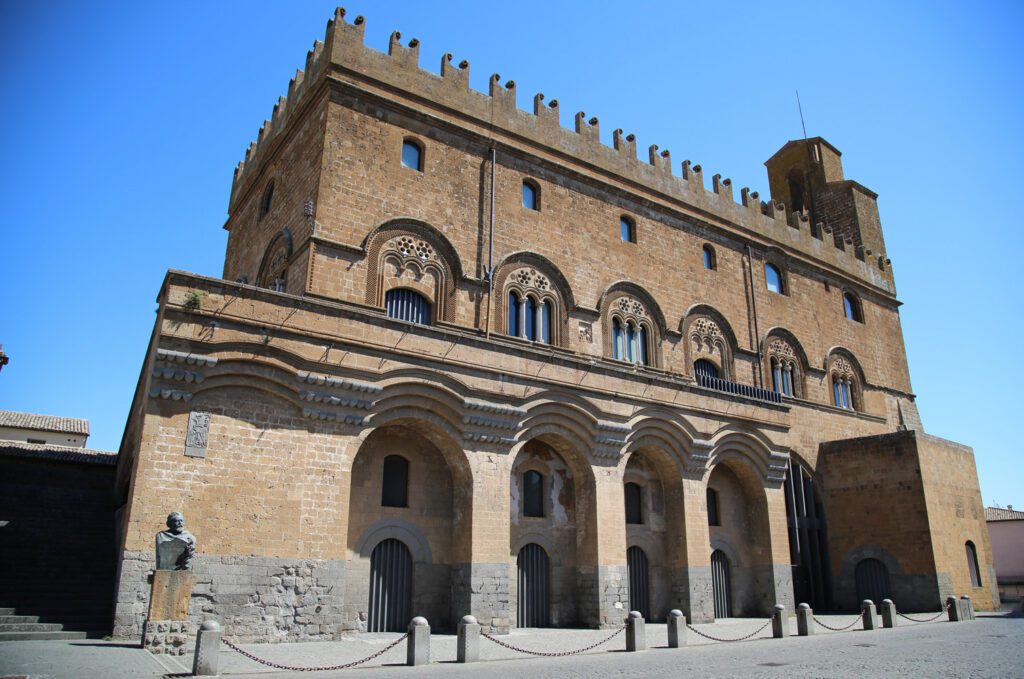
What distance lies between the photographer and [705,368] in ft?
79.9

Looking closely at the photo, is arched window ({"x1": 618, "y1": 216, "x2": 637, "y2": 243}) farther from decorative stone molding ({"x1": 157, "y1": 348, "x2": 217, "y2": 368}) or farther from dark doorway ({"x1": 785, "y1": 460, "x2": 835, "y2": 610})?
decorative stone molding ({"x1": 157, "y1": 348, "x2": 217, "y2": 368})

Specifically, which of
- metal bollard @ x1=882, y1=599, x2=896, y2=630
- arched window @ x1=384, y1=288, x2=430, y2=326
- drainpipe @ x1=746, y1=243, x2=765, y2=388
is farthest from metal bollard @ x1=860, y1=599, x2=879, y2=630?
arched window @ x1=384, y1=288, x2=430, y2=326

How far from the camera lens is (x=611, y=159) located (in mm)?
23781

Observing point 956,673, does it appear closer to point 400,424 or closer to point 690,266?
point 400,424

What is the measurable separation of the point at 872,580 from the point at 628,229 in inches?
522

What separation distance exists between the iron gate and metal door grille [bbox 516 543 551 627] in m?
11.8

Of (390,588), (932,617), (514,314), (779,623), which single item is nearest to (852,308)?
(932,617)

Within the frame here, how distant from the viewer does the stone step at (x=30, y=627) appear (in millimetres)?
10906

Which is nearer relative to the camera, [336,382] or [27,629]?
[27,629]

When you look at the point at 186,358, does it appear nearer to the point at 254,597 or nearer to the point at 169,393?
A: the point at 169,393

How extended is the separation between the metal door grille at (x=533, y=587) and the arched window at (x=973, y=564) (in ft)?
49.0

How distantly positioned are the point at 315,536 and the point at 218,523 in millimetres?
1645

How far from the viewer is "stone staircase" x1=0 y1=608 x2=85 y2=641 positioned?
10.8 meters

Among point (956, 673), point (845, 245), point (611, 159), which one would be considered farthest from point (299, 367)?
point (845, 245)
